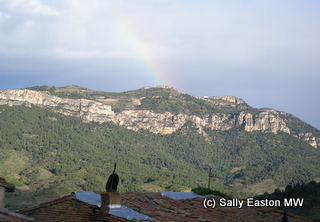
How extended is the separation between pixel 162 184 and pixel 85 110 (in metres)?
84.4

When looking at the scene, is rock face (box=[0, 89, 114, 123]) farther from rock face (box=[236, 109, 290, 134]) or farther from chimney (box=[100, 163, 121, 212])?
chimney (box=[100, 163, 121, 212])

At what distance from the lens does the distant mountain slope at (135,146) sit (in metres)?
102

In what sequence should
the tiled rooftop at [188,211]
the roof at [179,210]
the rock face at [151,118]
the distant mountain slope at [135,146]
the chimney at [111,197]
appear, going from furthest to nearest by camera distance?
the rock face at [151,118]
the distant mountain slope at [135,146]
the tiled rooftop at [188,211]
the roof at [179,210]
the chimney at [111,197]

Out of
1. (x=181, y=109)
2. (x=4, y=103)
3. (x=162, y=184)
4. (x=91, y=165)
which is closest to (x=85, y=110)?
(x=4, y=103)

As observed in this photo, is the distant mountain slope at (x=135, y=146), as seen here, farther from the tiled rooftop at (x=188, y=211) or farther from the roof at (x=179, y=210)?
the tiled rooftop at (x=188, y=211)

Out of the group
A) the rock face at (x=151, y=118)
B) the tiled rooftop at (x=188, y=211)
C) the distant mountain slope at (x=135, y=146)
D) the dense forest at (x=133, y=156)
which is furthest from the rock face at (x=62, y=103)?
the tiled rooftop at (x=188, y=211)

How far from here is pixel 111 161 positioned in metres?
128

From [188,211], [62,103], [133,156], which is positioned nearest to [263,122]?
[133,156]

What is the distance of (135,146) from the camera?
166 m

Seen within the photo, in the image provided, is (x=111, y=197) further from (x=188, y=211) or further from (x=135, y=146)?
(x=135, y=146)

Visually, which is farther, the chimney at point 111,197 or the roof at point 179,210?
the roof at point 179,210

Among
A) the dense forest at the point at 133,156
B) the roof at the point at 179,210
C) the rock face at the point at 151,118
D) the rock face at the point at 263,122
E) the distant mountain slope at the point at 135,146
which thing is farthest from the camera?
the rock face at the point at 263,122

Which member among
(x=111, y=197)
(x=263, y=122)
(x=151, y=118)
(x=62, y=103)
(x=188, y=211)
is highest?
(x=62, y=103)

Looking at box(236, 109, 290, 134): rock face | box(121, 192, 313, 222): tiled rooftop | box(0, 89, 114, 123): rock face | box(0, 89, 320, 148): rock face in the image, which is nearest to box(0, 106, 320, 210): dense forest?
box(0, 89, 320, 148): rock face
